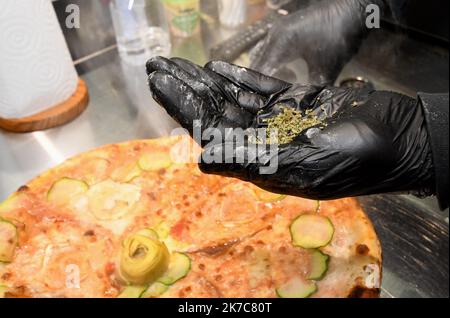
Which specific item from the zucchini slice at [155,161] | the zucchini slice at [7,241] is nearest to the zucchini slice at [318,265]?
the zucchini slice at [155,161]

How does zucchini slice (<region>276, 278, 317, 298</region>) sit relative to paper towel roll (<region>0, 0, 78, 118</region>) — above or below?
below

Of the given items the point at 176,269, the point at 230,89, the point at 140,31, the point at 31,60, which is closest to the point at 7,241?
the point at 176,269

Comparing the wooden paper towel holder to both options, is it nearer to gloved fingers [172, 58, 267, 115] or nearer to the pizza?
the pizza

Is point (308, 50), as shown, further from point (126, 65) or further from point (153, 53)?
point (126, 65)

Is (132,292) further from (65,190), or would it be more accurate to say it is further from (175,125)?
(175,125)

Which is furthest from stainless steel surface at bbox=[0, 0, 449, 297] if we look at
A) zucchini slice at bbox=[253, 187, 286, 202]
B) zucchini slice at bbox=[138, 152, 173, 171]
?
zucchini slice at bbox=[253, 187, 286, 202]

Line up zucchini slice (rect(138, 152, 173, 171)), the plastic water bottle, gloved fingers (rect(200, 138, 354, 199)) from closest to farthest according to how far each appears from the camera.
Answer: gloved fingers (rect(200, 138, 354, 199))
zucchini slice (rect(138, 152, 173, 171))
the plastic water bottle

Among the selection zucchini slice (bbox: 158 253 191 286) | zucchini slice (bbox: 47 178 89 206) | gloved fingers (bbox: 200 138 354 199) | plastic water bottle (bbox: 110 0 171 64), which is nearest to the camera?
gloved fingers (bbox: 200 138 354 199)

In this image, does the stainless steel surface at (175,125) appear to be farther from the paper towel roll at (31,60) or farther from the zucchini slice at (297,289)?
the zucchini slice at (297,289)
